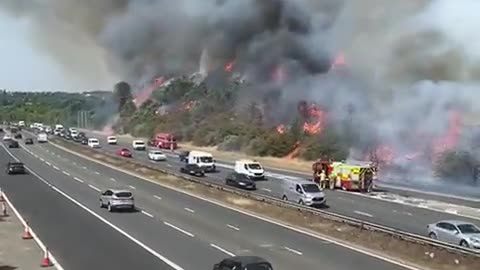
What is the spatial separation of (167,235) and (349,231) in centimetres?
857

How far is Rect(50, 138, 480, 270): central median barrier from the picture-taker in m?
28.4

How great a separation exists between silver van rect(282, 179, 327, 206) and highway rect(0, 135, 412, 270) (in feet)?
14.7

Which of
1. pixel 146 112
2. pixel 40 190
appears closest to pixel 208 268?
pixel 40 190

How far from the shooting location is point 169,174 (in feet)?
225

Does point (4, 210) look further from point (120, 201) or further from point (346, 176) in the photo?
Result: point (346, 176)

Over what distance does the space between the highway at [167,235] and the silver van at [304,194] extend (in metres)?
4.49

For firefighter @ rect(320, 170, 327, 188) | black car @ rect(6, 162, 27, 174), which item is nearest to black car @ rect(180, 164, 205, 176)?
firefighter @ rect(320, 170, 327, 188)

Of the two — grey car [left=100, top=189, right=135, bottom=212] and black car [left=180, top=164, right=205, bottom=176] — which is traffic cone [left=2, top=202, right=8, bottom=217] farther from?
black car [left=180, top=164, right=205, bottom=176]

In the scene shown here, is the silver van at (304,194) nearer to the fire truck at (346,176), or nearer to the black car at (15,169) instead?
the fire truck at (346,176)

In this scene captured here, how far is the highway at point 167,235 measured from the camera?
2986 cm

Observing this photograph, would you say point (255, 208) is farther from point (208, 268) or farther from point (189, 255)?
point (208, 268)

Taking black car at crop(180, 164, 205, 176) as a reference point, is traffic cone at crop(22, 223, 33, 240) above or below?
below

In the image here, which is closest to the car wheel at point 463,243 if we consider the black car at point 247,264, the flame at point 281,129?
the black car at point 247,264

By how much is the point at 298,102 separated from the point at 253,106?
13.6m
